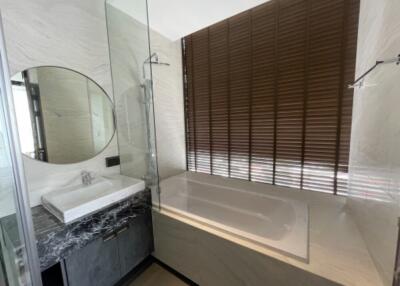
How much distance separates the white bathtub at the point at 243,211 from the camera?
1303 millimetres

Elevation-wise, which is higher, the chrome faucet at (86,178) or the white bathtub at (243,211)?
the chrome faucet at (86,178)

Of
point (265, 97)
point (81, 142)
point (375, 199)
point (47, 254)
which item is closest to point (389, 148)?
point (375, 199)

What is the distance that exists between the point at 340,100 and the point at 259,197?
122 cm

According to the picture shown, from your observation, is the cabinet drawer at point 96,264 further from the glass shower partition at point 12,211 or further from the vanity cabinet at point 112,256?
the glass shower partition at point 12,211

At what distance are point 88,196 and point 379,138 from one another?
2.15 m

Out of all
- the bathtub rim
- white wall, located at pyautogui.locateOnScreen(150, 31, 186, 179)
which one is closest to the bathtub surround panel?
the bathtub rim

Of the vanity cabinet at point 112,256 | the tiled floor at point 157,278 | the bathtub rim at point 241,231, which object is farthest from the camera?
the tiled floor at point 157,278

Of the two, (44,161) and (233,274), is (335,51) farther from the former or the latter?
(44,161)

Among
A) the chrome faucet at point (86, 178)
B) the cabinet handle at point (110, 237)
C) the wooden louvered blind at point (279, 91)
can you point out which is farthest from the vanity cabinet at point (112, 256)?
the wooden louvered blind at point (279, 91)

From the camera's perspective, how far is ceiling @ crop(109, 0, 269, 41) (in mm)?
1748

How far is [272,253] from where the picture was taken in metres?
1.17

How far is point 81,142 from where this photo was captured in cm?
173

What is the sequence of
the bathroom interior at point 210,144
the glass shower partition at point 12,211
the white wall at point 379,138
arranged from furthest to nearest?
the bathroom interior at point 210,144 → the white wall at point 379,138 → the glass shower partition at point 12,211

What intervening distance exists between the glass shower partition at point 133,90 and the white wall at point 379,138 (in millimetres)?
1625
